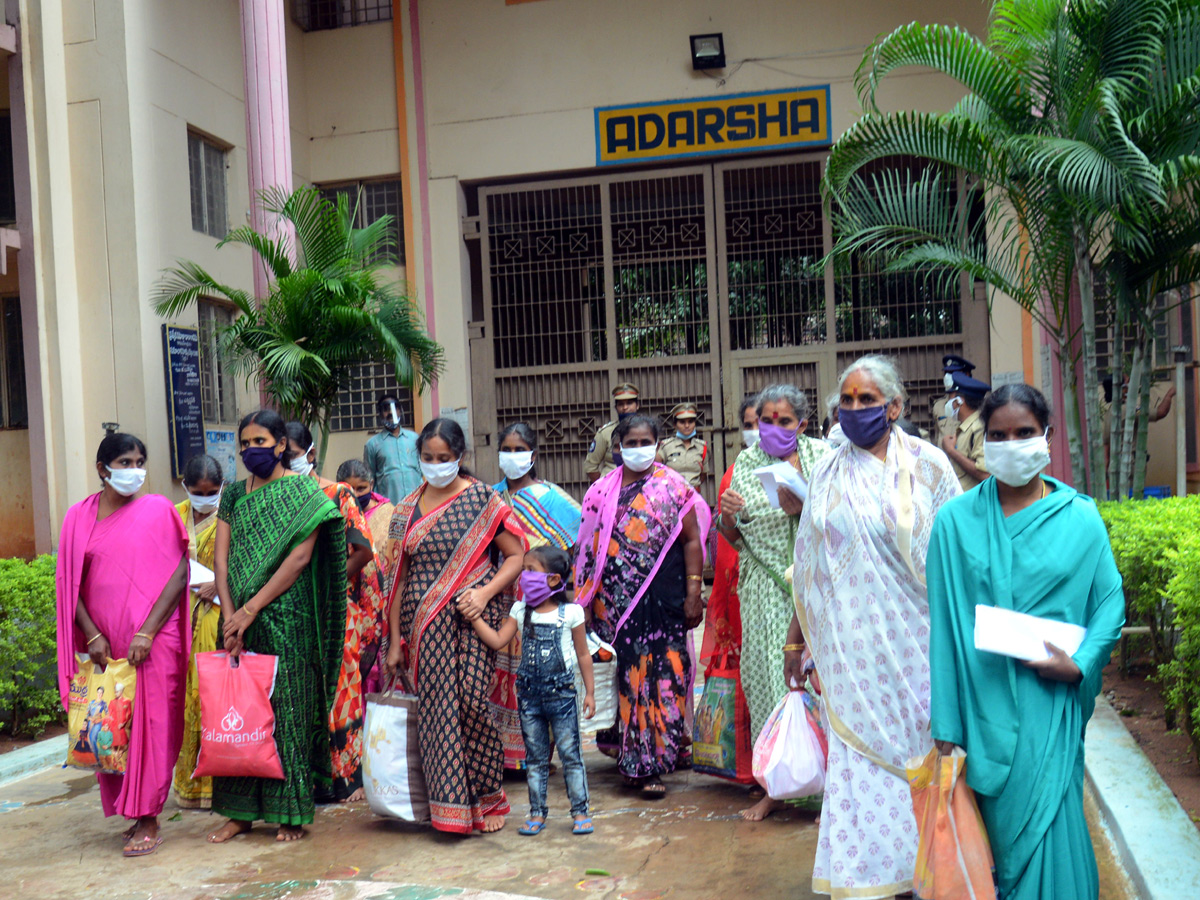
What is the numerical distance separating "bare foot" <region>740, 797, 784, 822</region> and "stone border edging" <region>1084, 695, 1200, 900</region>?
1.22 meters

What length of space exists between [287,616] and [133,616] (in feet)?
1.98

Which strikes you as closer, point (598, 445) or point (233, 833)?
point (233, 833)

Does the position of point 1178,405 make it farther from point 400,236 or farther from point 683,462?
point 400,236

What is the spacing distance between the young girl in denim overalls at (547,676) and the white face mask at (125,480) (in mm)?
1479

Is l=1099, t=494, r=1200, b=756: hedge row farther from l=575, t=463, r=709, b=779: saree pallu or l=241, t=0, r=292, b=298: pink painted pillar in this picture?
l=241, t=0, r=292, b=298: pink painted pillar

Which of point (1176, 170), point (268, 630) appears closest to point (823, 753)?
point (268, 630)

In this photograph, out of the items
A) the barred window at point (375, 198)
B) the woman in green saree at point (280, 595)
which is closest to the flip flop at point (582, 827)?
the woman in green saree at point (280, 595)

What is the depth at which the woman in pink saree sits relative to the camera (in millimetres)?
4582

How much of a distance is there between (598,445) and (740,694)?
18.2 feet

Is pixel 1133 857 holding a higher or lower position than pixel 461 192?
lower

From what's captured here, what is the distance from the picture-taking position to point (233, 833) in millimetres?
4676

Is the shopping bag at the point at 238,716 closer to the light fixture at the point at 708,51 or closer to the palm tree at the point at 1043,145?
the palm tree at the point at 1043,145

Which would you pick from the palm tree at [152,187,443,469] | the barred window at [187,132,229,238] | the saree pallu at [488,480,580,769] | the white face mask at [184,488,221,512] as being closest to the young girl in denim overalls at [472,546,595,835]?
the saree pallu at [488,480,580,769]

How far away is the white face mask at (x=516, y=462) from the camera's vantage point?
18.5ft
